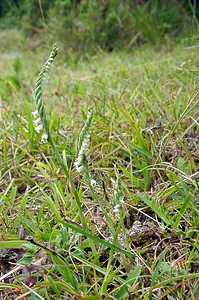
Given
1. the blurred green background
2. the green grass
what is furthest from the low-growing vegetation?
the blurred green background

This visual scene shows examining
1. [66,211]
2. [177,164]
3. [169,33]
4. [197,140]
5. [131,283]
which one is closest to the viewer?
[131,283]

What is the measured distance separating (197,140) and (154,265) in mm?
554

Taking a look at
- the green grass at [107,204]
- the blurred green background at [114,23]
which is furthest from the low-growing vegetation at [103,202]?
the blurred green background at [114,23]

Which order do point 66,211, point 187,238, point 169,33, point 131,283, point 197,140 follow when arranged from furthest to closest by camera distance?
point 169,33 < point 197,140 < point 66,211 < point 187,238 < point 131,283

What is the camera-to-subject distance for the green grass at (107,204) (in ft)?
3.02

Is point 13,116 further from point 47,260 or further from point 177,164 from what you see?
point 47,260

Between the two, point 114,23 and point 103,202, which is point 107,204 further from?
point 114,23

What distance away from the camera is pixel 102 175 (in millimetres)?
1371

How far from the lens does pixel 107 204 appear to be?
116 cm

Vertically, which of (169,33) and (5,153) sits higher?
(5,153)

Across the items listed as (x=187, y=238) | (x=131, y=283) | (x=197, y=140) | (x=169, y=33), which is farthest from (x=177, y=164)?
(x=169, y=33)

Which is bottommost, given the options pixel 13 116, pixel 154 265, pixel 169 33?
pixel 169 33

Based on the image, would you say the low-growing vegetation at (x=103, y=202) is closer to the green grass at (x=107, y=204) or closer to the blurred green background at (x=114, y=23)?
the green grass at (x=107, y=204)

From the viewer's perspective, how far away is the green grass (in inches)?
36.2
